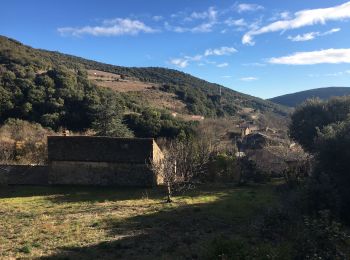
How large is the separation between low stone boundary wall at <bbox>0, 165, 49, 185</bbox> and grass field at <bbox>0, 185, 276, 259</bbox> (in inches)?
46.2

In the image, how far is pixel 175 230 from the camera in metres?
22.1

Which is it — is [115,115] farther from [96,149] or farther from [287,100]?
[287,100]

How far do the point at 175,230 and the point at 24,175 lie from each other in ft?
75.8

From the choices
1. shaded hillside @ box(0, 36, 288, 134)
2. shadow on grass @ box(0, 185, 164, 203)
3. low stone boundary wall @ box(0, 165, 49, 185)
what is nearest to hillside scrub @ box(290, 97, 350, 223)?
shadow on grass @ box(0, 185, 164, 203)

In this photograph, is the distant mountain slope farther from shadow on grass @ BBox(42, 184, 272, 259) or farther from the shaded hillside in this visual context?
shadow on grass @ BBox(42, 184, 272, 259)

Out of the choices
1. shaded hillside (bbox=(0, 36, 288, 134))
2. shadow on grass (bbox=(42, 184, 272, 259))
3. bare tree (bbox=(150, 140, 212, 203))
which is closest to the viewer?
shadow on grass (bbox=(42, 184, 272, 259))

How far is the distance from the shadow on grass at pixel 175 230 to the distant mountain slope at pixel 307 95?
78.6 m

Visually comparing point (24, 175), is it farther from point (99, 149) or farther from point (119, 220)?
point (119, 220)

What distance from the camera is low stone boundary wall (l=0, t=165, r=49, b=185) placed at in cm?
3941

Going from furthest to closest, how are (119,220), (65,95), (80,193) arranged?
(65,95), (80,193), (119,220)

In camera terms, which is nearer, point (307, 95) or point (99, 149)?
point (99, 149)

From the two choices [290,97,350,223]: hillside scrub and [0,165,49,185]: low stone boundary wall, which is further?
[0,165,49,185]: low stone boundary wall

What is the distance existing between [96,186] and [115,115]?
27.7 metres

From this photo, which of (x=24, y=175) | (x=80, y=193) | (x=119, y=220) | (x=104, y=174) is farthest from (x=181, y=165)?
(x=24, y=175)
